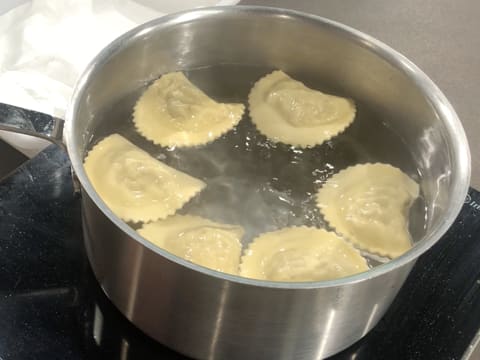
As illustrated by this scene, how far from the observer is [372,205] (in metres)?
0.87

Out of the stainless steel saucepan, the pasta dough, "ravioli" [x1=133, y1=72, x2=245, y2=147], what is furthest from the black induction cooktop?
the pasta dough

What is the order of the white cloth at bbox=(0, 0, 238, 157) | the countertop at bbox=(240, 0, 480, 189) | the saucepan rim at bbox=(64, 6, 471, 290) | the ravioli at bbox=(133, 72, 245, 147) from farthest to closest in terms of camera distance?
the countertop at bbox=(240, 0, 480, 189), the white cloth at bbox=(0, 0, 238, 157), the ravioli at bbox=(133, 72, 245, 147), the saucepan rim at bbox=(64, 6, 471, 290)

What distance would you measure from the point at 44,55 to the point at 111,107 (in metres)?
0.36

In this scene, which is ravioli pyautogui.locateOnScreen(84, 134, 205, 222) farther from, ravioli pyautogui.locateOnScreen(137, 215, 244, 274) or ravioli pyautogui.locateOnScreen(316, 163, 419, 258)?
ravioli pyautogui.locateOnScreen(316, 163, 419, 258)

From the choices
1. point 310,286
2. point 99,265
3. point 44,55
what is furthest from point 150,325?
point 44,55

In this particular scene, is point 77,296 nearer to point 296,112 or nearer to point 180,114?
point 180,114

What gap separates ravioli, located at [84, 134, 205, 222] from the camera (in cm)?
82

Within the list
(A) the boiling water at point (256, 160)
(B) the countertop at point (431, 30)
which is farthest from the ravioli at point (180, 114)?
(B) the countertop at point (431, 30)

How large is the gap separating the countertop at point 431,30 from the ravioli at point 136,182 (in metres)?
0.88

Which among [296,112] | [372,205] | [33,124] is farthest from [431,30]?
[33,124]

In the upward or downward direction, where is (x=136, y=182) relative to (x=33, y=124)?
downward

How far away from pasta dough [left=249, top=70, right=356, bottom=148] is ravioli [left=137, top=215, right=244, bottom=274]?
0.22 metres

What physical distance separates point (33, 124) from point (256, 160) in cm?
32

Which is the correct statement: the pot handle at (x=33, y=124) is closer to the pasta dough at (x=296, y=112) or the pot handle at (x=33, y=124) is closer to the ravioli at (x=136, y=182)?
the ravioli at (x=136, y=182)
